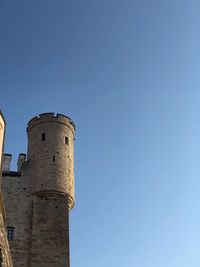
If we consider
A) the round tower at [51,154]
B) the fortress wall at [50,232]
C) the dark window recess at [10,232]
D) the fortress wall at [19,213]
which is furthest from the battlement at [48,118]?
the dark window recess at [10,232]

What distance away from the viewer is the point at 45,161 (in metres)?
24.7

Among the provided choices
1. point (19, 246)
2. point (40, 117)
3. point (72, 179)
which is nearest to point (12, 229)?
point (19, 246)

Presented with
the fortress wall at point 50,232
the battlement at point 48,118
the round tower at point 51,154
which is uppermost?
the battlement at point 48,118

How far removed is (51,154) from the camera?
24891 millimetres

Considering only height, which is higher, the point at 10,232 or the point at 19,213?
the point at 19,213

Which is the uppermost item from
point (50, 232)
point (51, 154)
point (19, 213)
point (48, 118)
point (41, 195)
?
point (48, 118)

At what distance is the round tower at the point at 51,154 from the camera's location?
24.0 meters

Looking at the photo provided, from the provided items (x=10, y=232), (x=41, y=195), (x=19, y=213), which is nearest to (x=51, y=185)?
(x=41, y=195)

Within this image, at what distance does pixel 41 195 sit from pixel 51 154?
2.43m

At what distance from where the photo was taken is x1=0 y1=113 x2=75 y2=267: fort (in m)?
22.1

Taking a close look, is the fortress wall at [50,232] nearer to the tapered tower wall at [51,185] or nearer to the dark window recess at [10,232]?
the tapered tower wall at [51,185]

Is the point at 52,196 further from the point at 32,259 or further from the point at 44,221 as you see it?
the point at 32,259

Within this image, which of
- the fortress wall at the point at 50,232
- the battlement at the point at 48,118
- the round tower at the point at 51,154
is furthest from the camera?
the battlement at the point at 48,118

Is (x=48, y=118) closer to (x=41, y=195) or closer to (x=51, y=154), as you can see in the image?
(x=51, y=154)
